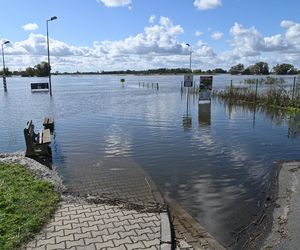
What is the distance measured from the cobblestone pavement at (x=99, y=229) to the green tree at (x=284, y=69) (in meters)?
125

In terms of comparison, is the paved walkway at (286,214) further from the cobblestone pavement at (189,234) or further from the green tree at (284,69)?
the green tree at (284,69)

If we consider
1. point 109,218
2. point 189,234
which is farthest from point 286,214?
point 109,218

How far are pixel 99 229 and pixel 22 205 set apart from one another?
1.84 meters

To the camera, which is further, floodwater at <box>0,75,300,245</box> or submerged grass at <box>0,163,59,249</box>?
floodwater at <box>0,75,300,245</box>

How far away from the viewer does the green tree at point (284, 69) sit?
12299cm

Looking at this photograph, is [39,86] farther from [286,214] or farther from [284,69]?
[284,69]

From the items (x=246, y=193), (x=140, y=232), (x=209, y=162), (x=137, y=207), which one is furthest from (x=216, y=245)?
(x=209, y=162)

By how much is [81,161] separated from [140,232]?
19.8 feet

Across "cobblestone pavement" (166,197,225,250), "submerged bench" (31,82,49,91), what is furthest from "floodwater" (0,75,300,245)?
"submerged bench" (31,82,49,91)

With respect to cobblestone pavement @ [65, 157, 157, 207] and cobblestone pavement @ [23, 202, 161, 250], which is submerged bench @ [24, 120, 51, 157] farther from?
cobblestone pavement @ [23, 202, 161, 250]

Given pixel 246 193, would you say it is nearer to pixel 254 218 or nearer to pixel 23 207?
pixel 254 218

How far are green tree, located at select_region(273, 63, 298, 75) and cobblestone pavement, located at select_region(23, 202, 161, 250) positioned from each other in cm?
12465

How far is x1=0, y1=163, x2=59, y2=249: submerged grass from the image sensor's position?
5758mm

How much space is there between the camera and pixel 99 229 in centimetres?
607
